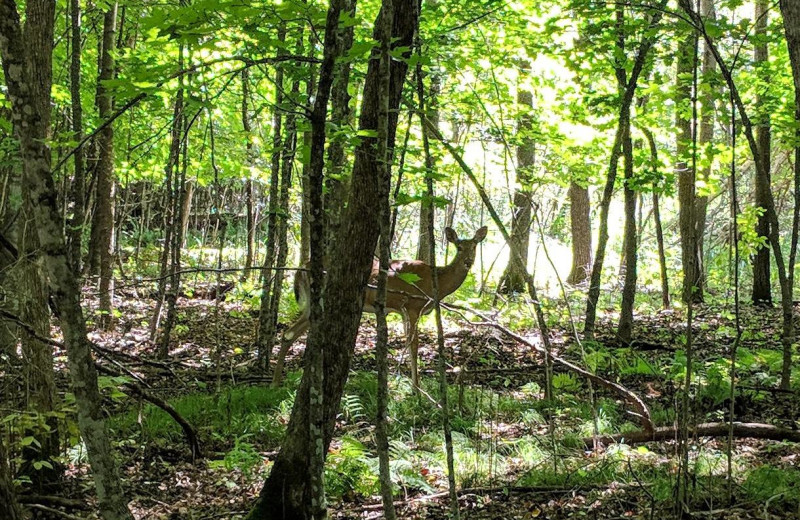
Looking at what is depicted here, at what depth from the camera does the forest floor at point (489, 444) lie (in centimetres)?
400

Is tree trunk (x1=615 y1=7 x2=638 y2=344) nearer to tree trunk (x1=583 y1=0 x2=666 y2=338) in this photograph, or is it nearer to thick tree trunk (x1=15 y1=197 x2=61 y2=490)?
tree trunk (x1=583 y1=0 x2=666 y2=338)

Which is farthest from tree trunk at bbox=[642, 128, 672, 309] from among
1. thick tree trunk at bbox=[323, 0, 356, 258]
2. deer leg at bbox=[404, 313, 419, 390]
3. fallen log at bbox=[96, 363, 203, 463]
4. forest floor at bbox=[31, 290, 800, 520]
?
fallen log at bbox=[96, 363, 203, 463]

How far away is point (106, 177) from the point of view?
9344 millimetres

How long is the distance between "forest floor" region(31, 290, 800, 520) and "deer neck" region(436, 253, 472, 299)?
3.37 ft

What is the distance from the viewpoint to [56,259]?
2305 millimetres

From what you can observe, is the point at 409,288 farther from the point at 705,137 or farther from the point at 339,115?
the point at 705,137

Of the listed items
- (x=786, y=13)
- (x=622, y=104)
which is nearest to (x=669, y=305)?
(x=622, y=104)

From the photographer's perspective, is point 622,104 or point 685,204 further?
point 685,204

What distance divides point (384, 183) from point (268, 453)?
3.07m

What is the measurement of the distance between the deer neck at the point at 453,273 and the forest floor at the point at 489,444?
103 centimetres

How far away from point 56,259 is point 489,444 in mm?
3622

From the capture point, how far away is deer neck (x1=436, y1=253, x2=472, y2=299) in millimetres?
7953

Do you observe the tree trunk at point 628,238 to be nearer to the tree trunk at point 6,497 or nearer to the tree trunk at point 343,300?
the tree trunk at point 343,300

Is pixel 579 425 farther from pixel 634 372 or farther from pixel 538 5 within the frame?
pixel 538 5
